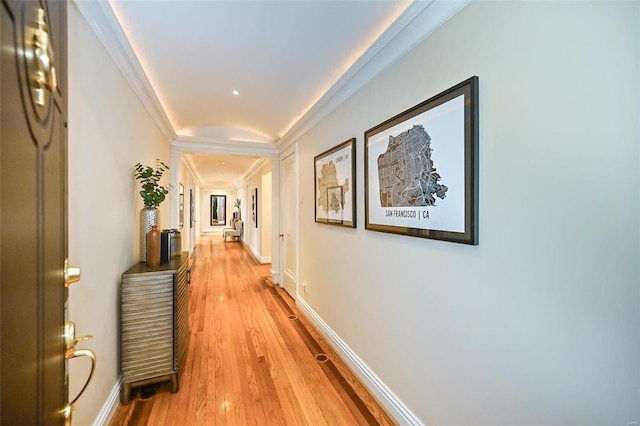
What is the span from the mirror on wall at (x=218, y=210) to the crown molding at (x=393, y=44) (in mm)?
11653

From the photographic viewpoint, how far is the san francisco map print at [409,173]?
1.38 meters

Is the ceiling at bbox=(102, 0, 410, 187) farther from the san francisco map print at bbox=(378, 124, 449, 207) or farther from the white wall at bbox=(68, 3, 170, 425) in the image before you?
the san francisco map print at bbox=(378, 124, 449, 207)

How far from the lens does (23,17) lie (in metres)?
0.46

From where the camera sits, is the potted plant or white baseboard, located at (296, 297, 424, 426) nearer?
white baseboard, located at (296, 297, 424, 426)

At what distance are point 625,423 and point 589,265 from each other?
1.55ft

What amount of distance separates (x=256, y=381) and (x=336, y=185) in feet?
5.76

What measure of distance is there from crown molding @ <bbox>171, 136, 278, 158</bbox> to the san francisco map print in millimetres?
2941

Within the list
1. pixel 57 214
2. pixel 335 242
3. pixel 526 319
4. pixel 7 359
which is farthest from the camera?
pixel 335 242

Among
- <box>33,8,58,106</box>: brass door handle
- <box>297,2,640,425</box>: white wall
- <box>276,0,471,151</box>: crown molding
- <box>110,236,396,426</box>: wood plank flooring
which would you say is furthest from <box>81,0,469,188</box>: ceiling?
<box>110,236,396,426</box>: wood plank flooring

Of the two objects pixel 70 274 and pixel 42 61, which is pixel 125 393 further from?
pixel 42 61

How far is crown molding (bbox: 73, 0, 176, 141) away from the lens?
1397mm

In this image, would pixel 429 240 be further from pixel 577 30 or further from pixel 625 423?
pixel 577 30

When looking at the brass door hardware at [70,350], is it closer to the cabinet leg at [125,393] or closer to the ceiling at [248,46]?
the cabinet leg at [125,393]

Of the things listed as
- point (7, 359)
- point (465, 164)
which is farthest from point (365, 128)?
point (7, 359)
